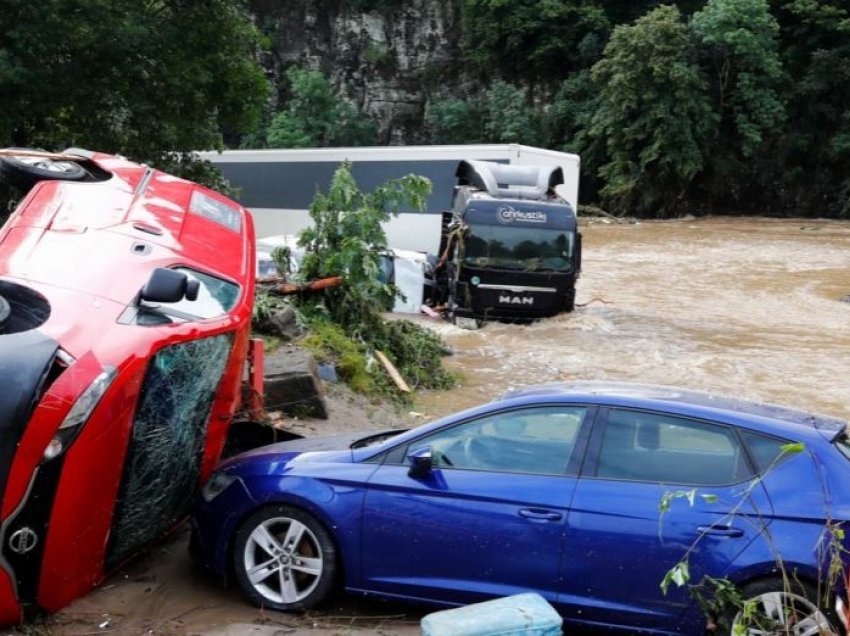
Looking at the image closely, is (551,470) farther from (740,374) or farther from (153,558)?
(740,374)

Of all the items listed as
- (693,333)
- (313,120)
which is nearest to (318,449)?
(693,333)

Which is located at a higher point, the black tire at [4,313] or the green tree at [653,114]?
the green tree at [653,114]

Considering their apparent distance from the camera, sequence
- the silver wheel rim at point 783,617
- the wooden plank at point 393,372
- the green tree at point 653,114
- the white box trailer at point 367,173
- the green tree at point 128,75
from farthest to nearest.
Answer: the green tree at point 653,114
the white box trailer at point 367,173
the green tree at point 128,75
the wooden plank at point 393,372
the silver wheel rim at point 783,617

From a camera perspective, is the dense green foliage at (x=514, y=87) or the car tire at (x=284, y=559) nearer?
the car tire at (x=284, y=559)

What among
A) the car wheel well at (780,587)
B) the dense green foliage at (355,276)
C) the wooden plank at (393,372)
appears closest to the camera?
the car wheel well at (780,587)

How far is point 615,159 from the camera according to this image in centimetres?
5241

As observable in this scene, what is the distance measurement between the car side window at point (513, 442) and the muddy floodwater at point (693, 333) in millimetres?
6296

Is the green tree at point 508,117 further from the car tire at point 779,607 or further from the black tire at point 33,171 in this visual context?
the car tire at point 779,607

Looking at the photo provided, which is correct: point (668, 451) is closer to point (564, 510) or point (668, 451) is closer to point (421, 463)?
point (564, 510)

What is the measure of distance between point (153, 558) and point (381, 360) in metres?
6.28

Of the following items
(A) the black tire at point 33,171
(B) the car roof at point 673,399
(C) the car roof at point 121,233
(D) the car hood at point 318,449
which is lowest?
(D) the car hood at point 318,449

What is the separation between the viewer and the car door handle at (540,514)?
16.1 ft

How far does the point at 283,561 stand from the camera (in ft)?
17.4

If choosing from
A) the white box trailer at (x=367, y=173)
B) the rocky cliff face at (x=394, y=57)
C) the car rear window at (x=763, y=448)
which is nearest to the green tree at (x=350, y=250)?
the car rear window at (x=763, y=448)
